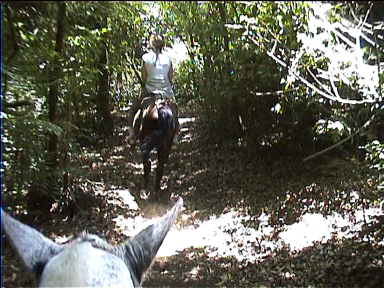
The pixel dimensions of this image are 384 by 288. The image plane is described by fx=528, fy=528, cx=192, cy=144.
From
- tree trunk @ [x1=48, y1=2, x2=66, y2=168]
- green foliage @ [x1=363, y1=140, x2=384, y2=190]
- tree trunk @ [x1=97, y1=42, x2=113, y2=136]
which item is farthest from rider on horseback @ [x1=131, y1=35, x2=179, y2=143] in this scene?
green foliage @ [x1=363, y1=140, x2=384, y2=190]

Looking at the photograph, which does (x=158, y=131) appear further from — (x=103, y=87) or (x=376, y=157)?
(x=103, y=87)

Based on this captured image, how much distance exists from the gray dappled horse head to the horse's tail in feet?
12.2

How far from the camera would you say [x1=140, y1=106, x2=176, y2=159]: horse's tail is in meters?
5.37

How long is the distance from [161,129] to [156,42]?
382 centimetres

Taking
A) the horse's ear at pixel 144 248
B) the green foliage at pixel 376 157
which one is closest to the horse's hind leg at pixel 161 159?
the green foliage at pixel 376 157

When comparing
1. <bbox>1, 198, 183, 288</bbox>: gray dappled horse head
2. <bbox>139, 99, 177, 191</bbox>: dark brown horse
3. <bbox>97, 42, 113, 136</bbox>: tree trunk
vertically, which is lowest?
<bbox>1, 198, 183, 288</bbox>: gray dappled horse head

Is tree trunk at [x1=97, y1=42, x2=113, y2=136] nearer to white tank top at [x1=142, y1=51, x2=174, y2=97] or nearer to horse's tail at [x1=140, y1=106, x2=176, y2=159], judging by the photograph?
white tank top at [x1=142, y1=51, x2=174, y2=97]

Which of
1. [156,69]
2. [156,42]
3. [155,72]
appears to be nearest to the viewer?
[156,42]

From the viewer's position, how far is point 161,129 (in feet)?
20.0

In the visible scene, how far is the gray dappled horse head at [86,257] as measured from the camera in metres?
1.30

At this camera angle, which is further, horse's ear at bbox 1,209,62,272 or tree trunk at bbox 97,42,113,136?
tree trunk at bbox 97,42,113,136

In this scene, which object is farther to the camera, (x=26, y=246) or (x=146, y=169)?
(x=146, y=169)

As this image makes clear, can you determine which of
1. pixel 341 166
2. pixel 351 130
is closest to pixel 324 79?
pixel 351 130

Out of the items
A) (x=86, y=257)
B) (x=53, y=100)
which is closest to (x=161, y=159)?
(x=53, y=100)
